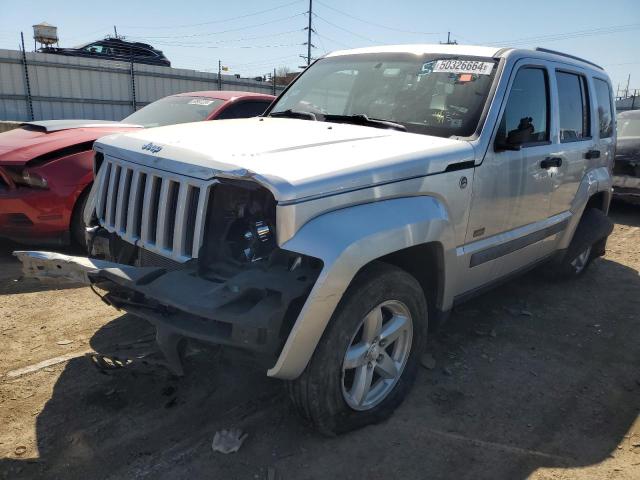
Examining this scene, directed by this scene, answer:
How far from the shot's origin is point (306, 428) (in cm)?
278

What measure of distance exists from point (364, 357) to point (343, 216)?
0.79 metres

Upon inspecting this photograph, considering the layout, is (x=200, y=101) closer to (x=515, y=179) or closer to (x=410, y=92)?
(x=410, y=92)

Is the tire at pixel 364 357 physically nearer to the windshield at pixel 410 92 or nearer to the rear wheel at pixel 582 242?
the windshield at pixel 410 92

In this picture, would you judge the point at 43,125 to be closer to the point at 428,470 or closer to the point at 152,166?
the point at 152,166

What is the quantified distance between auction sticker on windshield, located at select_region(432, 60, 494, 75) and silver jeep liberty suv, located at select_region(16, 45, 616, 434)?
0.01m

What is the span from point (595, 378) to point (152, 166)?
10.4ft

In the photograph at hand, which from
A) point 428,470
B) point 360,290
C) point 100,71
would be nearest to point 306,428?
point 428,470

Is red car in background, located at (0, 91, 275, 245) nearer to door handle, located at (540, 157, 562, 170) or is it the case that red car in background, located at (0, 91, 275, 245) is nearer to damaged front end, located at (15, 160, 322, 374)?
damaged front end, located at (15, 160, 322, 374)

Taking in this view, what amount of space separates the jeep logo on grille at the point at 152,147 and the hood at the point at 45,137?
259cm

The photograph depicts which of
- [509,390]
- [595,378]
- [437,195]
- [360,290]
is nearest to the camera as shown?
[360,290]

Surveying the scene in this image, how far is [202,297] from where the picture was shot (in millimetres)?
2264

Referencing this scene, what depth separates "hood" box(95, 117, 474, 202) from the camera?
2348mm

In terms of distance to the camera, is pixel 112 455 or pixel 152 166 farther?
pixel 152 166

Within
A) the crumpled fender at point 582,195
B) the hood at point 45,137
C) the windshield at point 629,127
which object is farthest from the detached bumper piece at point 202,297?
the windshield at point 629,127
